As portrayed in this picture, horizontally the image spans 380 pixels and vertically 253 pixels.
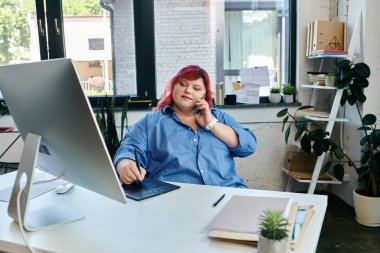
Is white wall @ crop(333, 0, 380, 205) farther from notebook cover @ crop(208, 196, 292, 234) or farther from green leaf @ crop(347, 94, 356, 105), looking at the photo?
notebook cover @ crop(208, 196, 292, 234)

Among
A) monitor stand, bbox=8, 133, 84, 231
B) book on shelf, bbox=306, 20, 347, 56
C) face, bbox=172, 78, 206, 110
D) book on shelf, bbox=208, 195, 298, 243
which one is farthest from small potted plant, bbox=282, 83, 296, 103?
monitor stand, bbox=8, 133, 84, 231

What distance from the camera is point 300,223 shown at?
1.09 m

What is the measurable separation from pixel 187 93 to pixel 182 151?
0.93ft

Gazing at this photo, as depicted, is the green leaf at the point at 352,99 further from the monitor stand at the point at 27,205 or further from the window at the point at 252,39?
the monitor stand at the point at 27,205

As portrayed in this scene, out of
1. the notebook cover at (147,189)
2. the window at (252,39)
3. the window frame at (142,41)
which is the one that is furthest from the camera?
the window at (252,39)

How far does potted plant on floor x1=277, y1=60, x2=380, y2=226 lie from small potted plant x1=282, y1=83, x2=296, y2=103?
1.67ft

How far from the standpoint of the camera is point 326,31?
10.3 feet

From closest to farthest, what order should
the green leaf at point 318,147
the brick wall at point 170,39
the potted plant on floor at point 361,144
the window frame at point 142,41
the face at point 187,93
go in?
the face at point 187,93 → the potted plant on floor at point 361,144 → the green leaf at point 318,147 → the window frame at point 142,41 → the brick wall at point 170,39

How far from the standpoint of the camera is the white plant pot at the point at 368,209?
9.20ft

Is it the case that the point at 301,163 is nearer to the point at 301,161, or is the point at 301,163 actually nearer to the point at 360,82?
the point at 301,161

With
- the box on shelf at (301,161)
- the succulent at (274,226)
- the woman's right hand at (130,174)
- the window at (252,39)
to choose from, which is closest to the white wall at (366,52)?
the box on shelf at (301,161)

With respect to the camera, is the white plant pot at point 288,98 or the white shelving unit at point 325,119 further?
the white plant pot at point 288,98

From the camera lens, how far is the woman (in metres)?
1.77

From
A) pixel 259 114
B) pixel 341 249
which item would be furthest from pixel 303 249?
pixel 259 114
